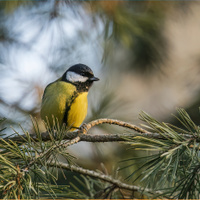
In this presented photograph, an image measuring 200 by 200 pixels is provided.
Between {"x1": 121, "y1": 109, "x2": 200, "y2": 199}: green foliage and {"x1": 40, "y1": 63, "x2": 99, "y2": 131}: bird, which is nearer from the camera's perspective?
{"x1": 121, "y1": 109, "x2": 200, "y2": 199}: green foliage

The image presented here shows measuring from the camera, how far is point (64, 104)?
1.71 m

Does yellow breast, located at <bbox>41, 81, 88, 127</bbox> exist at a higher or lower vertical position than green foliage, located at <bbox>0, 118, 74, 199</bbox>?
higher

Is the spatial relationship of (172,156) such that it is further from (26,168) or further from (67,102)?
(67,102)

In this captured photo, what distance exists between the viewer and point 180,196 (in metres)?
0.84

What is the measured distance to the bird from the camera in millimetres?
1703

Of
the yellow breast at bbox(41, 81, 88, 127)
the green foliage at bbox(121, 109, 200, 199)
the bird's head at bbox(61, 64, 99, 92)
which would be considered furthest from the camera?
the bird's head at bbox(61, 64, 99, 92)

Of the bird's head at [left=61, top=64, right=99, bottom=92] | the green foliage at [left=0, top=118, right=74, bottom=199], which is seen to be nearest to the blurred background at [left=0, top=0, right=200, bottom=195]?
the bird's head at [left=61, top=64, right=99, bottom=92]

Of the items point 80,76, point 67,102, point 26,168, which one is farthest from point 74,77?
point 26,168

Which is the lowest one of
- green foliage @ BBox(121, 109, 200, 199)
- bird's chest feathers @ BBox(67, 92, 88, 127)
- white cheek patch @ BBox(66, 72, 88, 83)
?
green foliage @ BBox(121, 109, 200, 199)

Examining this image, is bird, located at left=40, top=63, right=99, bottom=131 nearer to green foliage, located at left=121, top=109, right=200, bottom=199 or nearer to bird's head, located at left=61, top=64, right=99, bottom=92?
bird's head, located at left=61, top=64, right=99, bottom=92

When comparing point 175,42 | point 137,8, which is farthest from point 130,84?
point 137,8

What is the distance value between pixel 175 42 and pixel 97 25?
1423mm

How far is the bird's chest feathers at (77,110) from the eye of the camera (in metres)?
1.71

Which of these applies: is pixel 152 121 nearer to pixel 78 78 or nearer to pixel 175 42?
pixel 78 78
